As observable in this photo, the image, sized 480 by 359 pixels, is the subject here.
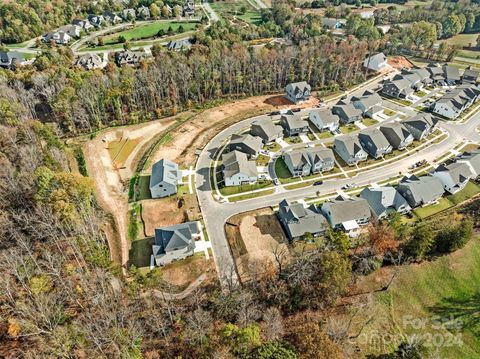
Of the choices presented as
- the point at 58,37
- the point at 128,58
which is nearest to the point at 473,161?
the point at 128,58

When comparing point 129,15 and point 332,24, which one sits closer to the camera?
point 332,24

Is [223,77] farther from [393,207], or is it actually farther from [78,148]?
[393,207]

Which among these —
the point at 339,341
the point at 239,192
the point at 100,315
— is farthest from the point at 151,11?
the point at 339,341

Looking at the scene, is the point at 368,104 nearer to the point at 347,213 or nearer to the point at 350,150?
the point at 350,150

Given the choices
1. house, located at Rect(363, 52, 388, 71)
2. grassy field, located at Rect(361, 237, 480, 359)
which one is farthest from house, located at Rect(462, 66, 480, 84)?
grassy field, located at Rect(361, 237, 480, 359)

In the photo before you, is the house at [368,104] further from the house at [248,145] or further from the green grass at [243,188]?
the green grass at [243,188]

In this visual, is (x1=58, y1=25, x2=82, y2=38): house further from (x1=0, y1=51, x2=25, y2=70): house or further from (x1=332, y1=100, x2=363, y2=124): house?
(x1=332, y1=100, x2=363, y2=124): house

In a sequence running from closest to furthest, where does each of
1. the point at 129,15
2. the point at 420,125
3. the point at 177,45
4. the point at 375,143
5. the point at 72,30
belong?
the point at 375,143 → the point at 420,125 → the point at 177,45 → the point at 72,30 → the point at 129,15
